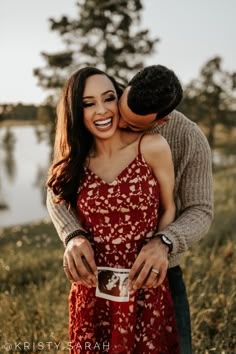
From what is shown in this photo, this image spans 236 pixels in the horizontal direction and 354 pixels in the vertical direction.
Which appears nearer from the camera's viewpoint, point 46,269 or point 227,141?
point 46,269

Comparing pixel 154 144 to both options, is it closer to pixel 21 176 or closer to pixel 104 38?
pixel 104 38

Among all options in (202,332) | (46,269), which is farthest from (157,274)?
(46,269)

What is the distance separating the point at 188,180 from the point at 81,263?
2.40 feet

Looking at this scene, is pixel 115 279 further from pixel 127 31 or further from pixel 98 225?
pixel 127 31

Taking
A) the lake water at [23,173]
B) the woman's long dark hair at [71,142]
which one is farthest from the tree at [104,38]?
the woman's long dark hair at [71,142]

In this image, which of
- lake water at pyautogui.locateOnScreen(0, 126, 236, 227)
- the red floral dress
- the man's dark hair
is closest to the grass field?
the red floral dress

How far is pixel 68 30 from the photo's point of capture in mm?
18688

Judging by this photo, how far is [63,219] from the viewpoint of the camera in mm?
2256

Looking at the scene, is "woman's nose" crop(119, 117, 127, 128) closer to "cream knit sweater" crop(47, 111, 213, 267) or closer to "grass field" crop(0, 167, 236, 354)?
"cream knit sweater" crop(47, 111, 213, 267)

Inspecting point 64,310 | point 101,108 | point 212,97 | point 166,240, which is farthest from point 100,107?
point 212,97

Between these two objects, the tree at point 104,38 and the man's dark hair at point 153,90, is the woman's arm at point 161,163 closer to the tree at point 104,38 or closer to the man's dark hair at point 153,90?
the man's dark hair at point 153,90

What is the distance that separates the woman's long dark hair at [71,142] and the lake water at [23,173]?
8274 millimetres

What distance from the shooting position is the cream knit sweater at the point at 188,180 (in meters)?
2.20

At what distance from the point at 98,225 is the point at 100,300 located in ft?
1.31
